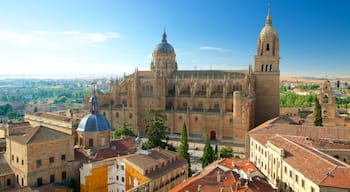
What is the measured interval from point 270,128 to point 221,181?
17.2 m

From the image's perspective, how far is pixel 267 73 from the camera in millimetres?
61500

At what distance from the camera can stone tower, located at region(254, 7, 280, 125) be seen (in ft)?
200

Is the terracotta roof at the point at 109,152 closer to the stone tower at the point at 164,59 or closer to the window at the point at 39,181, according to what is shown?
the window at the point at 39,181

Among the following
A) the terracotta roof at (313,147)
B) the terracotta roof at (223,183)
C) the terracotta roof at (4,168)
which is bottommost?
the terracotta roof at (4,168)

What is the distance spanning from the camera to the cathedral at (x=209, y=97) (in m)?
59.5

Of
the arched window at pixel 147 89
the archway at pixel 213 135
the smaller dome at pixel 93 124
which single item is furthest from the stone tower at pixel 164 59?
the smaller dome at pixel 93 124

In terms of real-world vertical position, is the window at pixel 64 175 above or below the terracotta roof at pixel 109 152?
below

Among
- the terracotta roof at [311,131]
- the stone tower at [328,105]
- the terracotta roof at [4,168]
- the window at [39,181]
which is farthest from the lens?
the stone tower at [328,105]

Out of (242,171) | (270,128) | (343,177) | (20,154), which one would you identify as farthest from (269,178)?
(20,154)

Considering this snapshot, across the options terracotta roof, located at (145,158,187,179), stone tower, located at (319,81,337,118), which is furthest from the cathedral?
terracotta roof, located at (145,158,187,179)

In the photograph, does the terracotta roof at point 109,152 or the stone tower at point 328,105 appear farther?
the stone tower at point 328,105

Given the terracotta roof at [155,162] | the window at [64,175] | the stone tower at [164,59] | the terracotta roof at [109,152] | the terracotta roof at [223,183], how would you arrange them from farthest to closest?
the stone tower at [164,59] → the terracotta roof at [109,152] → the window at [64,175] → the terracotta roof at [155,162] → the terracotta roof at [223,183]

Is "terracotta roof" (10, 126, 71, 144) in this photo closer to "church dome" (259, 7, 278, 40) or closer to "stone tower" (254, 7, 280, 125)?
"stone tower" (254, 7, 280, 125)

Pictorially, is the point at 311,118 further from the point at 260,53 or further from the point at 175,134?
the point at 175,134
